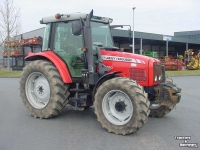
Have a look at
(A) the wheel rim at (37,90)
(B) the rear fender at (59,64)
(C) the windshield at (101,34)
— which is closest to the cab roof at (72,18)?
(C) the windshield at (101,34)

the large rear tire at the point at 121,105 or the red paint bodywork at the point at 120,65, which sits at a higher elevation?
the red paint bodywork at the point at 120,65

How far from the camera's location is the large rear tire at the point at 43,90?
6098 millimetres

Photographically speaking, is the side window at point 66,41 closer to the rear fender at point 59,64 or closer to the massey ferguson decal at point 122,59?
the rear fender at point 59,64

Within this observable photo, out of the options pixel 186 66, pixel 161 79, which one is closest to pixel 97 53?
pixel 161 79

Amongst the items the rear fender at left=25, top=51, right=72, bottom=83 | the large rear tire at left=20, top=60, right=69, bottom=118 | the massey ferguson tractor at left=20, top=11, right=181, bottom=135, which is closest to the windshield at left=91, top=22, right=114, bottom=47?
the massey ferguson tractor at left=20, top=11, right=181, bottom=135

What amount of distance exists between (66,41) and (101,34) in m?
0.93

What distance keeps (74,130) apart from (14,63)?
104 feet

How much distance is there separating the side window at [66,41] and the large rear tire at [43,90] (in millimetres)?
541

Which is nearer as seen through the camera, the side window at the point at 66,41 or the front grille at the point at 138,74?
the front grille at the point at 138,74

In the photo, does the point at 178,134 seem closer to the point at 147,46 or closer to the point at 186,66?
the point at 186,66

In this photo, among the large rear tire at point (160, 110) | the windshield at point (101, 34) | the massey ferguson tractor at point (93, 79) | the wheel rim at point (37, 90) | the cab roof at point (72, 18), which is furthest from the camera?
the wheel rim at point (37, 90)

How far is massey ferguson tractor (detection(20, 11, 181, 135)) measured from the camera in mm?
5191

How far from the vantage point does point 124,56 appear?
19.0 ft

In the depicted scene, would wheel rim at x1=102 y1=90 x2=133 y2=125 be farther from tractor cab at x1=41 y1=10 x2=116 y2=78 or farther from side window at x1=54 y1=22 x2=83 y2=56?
side window at x1=54 y1=22 x2=83 y2=56
